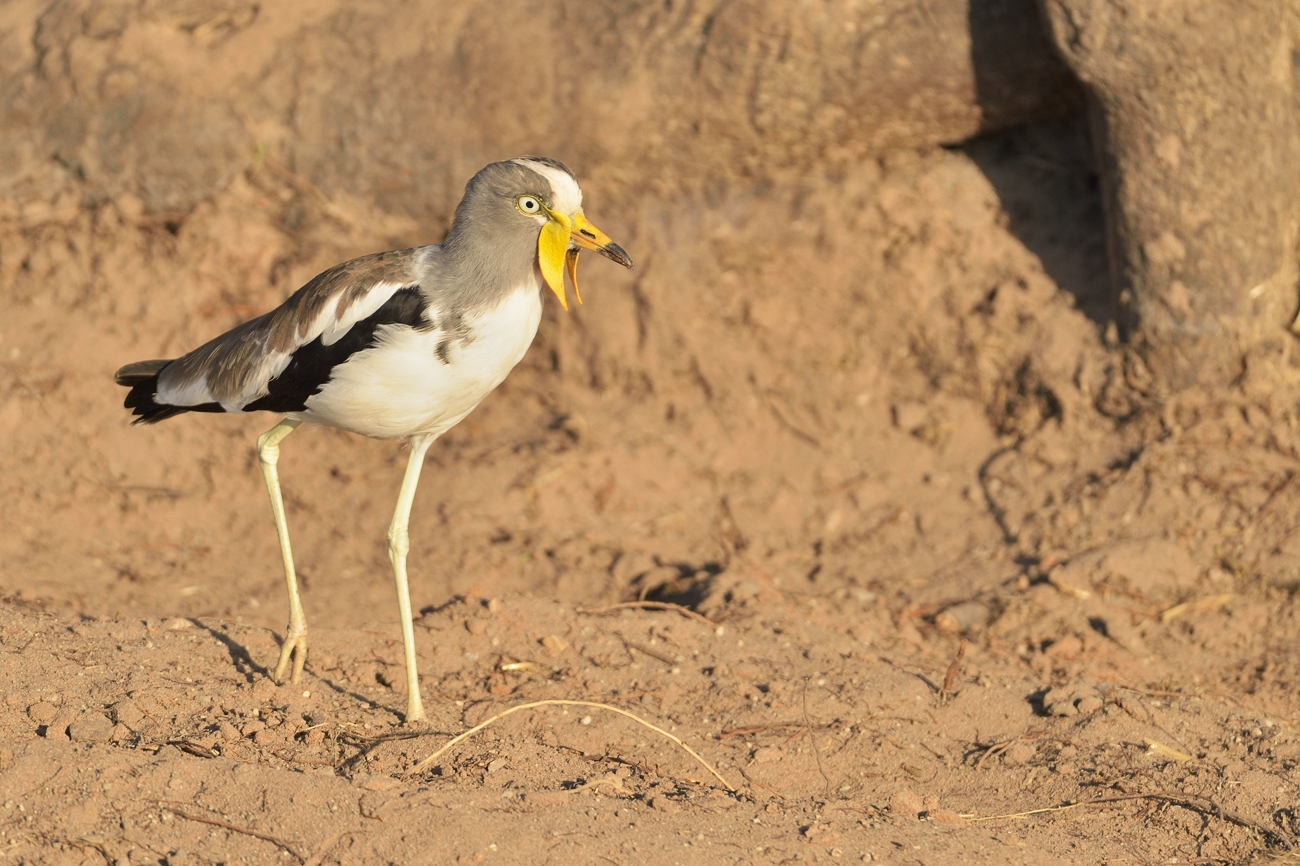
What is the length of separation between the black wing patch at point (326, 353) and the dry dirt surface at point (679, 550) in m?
0.91

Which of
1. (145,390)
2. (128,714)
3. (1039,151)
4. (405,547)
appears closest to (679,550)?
(405,547)

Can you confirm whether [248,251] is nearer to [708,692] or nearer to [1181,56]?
[708,692]

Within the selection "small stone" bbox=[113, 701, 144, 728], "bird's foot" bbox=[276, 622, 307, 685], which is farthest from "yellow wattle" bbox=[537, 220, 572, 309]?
"small stone" bbox=[113, 701, 144, 728]

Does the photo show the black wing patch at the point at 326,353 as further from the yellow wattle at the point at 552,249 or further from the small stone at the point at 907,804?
the small stone at the point at 907,804

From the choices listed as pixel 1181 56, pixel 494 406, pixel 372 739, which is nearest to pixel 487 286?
pixel 372 739

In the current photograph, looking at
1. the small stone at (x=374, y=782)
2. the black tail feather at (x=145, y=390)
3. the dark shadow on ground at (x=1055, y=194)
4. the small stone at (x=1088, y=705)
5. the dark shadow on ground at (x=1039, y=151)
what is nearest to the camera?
the small stone at (x=374, y=782)

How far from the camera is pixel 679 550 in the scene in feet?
20.0

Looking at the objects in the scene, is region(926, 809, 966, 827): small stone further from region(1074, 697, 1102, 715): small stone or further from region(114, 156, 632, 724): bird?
region(114, 156, 632, 724): bird

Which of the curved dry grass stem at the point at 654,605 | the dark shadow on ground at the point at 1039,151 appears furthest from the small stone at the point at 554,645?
the dark shadow on ground at the point at 1039,151

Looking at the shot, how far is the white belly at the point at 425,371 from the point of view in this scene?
4.00 metres

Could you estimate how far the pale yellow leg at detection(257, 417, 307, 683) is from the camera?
14.2 feet

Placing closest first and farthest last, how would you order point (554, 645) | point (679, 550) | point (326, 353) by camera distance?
point (326, 353)
point (554, 645)
point (679, 550)

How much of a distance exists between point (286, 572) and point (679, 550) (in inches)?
84.7

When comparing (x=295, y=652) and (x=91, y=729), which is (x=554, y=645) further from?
(x=91, y=729)
